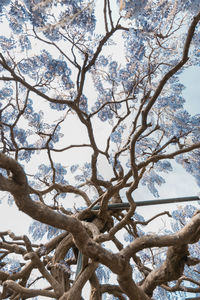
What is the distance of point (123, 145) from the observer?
496 cm

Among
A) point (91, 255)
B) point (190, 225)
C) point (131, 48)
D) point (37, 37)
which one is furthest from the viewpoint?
point (131, 48)

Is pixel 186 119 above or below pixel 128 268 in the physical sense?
above

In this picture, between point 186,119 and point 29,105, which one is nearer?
point 186,119

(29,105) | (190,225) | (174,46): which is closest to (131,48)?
(174,46)

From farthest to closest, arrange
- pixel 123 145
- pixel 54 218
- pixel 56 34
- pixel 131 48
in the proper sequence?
1. pixel 123 145
2. pixel 131 48
3. pixel 56 34
4. pixel 54 218

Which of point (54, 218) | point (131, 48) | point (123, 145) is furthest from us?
point (123, 145)

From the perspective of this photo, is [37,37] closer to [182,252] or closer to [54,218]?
[54,218]

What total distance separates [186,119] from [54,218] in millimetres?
3412

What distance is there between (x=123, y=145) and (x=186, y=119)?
144cm

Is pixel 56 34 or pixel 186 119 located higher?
pixel 56 34

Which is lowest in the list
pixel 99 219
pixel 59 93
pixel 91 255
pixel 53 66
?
pixel 91 255

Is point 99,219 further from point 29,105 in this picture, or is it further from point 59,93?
point 29,105

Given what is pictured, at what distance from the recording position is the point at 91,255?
164cm

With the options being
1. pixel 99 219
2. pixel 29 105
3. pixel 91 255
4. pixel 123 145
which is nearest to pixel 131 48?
pixel 123 145
